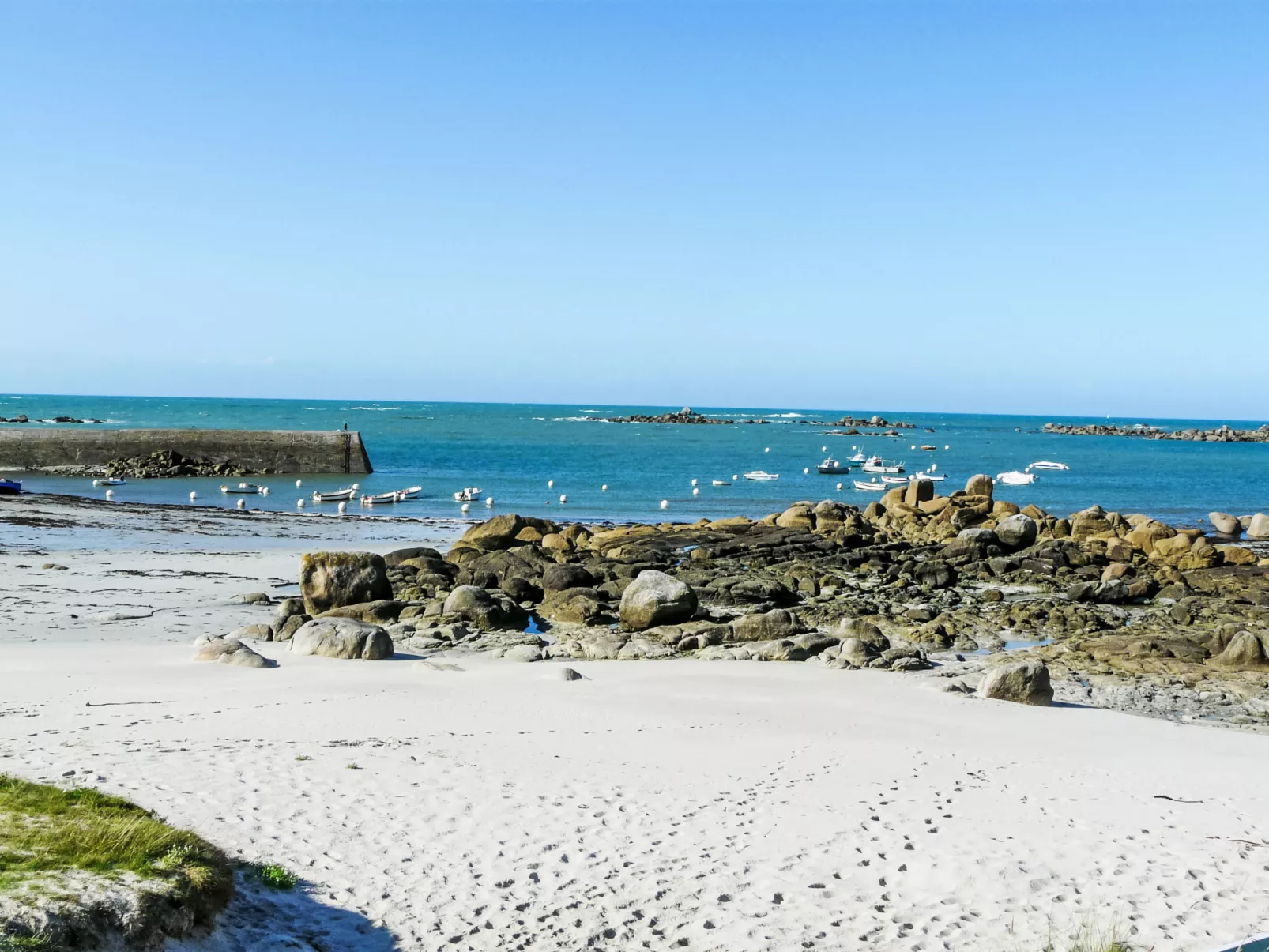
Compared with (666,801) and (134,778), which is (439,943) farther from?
(134,778)

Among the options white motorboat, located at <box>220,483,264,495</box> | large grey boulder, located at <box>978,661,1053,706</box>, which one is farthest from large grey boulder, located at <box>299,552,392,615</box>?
white motorboat, located at <box>220,483,264,495</box>

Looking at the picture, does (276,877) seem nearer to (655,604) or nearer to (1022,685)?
(1022,685)

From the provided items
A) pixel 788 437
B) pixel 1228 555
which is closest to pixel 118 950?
pixel 1228 555

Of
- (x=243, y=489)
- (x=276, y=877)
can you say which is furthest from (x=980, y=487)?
(x=276, y=877)

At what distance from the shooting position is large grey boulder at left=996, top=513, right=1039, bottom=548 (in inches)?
1254

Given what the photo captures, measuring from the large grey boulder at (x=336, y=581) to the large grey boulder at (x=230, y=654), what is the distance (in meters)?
4.76

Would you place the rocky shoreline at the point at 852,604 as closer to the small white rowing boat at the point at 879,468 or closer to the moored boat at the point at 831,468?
the moored boat at the point at 831,468

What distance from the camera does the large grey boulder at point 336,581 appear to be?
21.3m

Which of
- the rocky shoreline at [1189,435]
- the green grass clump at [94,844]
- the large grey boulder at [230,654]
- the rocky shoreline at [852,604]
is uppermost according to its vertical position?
the rocky shoreline at [1189,435]

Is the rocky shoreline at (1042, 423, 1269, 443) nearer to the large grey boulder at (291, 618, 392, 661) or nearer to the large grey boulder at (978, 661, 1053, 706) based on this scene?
the large grey boulder at (978, 661, 1053, 706)

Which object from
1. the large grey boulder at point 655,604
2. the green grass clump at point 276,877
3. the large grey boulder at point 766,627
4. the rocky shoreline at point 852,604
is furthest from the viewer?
the large grey boulder at point 655,604

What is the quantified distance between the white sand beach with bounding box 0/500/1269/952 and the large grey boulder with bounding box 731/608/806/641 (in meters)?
2.14

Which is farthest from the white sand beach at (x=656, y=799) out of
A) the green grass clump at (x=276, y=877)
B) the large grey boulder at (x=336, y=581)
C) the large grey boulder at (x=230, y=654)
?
the large grey boulder at (x=336, y=581)

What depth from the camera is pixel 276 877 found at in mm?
7867
